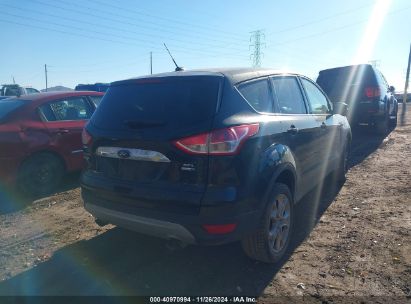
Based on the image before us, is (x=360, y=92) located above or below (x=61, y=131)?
above

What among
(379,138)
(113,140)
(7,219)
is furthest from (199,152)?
(379,138)

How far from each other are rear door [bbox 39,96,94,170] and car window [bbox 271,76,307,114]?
373 centimetres

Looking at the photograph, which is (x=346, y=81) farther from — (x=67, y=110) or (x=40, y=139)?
(x=40, y=139)

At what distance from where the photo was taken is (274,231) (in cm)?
327

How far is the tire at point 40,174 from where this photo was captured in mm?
5199

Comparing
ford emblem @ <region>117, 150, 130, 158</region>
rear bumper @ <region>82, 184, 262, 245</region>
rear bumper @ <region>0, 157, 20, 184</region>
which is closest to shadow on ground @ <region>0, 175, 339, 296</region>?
rear bumper @ <region>82, 184, 262, 245</region>

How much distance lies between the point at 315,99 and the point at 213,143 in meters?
2.59

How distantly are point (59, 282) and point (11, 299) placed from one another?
0.39 meters

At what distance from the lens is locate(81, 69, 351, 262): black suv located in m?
2.65

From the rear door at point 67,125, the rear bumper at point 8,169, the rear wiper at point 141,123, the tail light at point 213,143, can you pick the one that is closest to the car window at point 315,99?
the tail light at point 213,143

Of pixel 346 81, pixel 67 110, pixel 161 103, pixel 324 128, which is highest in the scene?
pixel 346 81

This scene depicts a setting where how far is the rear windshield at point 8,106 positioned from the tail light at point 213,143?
12.4 ft

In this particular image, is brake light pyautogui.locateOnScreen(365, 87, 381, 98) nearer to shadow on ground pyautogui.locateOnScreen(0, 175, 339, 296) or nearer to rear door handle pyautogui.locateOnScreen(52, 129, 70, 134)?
shadow on ground pyautogui.locateOnScreen(0, 175, 339, 296)

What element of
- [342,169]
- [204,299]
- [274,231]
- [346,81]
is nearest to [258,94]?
[274,231]
